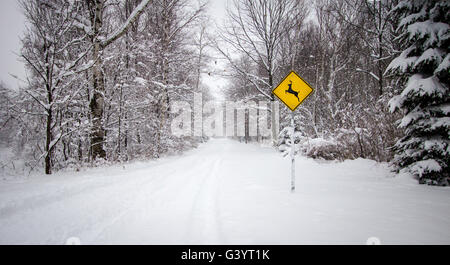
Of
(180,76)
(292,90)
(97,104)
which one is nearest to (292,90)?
(292,90)

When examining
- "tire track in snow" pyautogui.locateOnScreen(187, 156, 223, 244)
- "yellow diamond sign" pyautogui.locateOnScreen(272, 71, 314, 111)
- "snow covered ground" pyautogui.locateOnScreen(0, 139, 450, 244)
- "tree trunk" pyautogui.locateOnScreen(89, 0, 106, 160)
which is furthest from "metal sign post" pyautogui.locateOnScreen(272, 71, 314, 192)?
"tree trunk" pyautogui.locateOnScreen(89, 0, 106, 160)

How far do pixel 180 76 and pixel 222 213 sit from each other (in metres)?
12.8

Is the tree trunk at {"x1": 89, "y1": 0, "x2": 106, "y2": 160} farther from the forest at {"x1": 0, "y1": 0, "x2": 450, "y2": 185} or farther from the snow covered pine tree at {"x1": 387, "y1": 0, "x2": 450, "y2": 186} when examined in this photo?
the snow covered pine tree at {"x1": 387, "y1": 0, "x2": 450, "y2": 186}

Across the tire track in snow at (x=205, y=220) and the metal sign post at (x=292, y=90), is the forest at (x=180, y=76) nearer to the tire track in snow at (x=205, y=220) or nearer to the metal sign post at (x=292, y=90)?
the metal sign post at (x=292, y=90)

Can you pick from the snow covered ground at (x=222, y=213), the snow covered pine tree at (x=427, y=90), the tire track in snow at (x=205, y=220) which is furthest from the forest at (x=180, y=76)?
the tire track in snow at (x=205, y=220)

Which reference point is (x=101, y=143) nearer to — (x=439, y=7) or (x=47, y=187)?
(x=47, y=187)

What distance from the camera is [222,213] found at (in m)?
2.81

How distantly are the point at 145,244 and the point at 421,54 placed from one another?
672cm

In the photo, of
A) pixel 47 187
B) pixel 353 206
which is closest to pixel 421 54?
pixel 353 206

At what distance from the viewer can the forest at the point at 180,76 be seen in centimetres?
414

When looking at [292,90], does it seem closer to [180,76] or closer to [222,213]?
[222,213]

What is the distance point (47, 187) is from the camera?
356 cm

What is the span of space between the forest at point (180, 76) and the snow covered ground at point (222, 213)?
2.13 meters

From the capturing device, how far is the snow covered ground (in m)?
2.12
